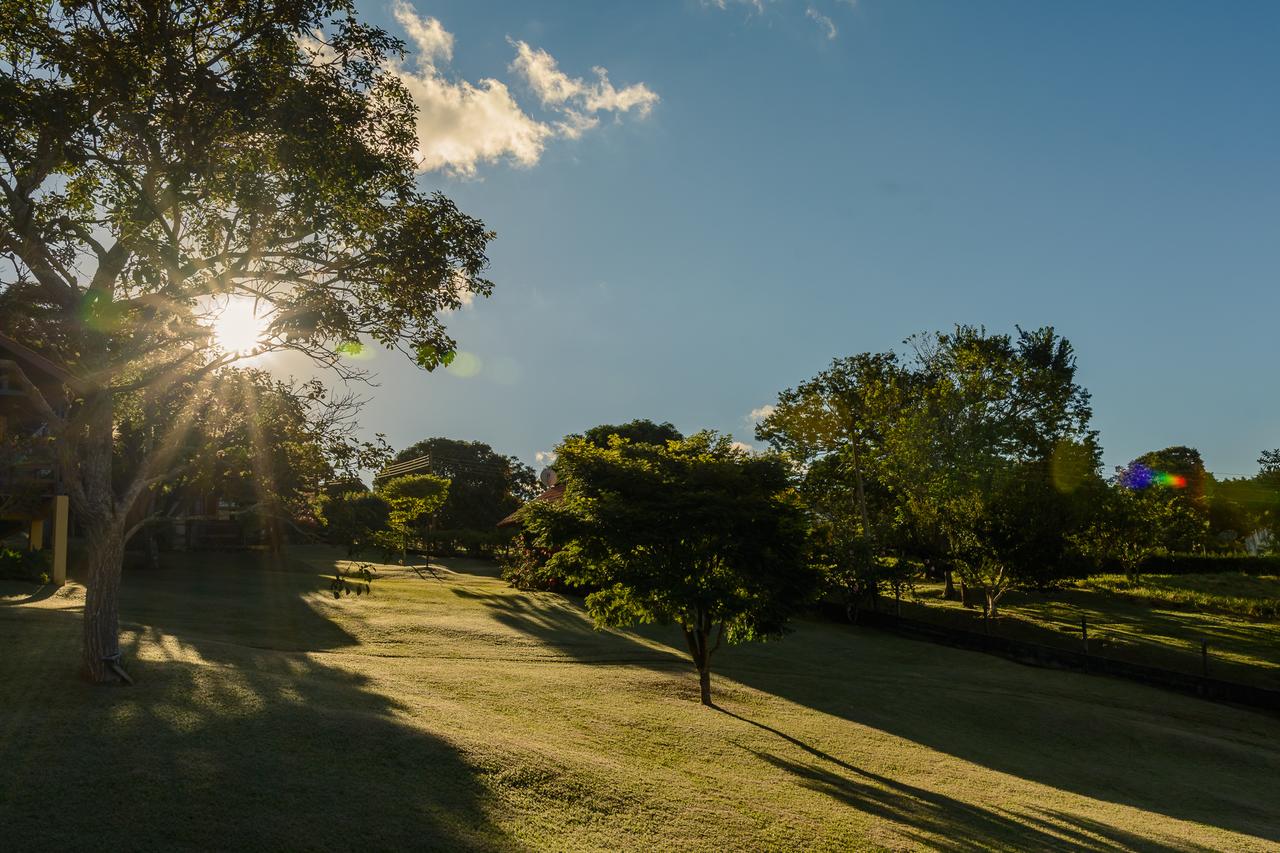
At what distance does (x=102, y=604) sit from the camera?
13625 mm

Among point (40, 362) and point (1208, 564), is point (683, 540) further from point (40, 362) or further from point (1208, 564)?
point (1208, 564)

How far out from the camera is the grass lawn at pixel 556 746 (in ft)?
31.0

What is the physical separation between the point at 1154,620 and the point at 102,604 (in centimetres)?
4267

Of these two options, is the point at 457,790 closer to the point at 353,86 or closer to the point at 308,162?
the point at 308,162

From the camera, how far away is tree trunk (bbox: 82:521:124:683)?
43.8 feet

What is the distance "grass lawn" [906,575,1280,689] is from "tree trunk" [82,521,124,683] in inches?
1313

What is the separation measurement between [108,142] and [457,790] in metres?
12.3

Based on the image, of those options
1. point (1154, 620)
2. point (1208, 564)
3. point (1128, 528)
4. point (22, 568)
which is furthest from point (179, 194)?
point (1208, 564)

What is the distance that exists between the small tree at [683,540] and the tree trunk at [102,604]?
872 centimetres

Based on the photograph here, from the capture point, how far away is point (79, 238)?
14695mm

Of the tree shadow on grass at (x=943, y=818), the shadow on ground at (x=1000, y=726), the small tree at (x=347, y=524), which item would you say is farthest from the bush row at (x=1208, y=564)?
the small tree at (x=347, y=524)

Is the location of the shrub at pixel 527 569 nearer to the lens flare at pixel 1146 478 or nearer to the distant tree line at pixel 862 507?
the distant tree line at pixel 862 507

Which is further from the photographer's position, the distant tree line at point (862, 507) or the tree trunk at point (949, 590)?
the tree trunk at point (949, 590)

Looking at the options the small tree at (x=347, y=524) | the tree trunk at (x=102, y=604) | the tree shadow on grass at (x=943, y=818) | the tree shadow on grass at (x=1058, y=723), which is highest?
the small tree at (x=347, y=524)
